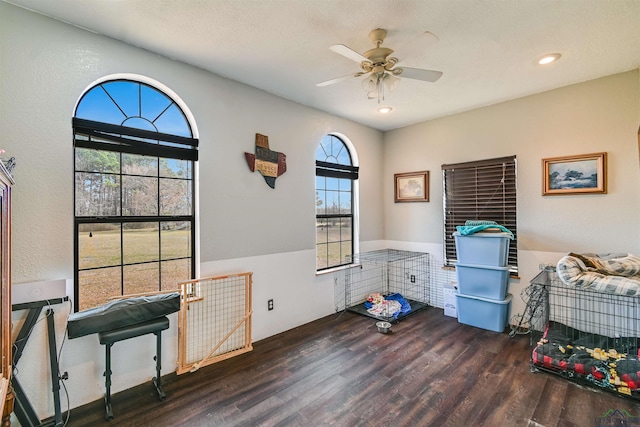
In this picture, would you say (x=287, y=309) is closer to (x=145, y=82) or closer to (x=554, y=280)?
(x=145, y=82)

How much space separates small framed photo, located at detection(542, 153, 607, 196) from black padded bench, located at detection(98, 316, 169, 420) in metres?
4.17

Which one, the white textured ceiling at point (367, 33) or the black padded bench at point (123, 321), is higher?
the white textured ceiling at point (367, 33)

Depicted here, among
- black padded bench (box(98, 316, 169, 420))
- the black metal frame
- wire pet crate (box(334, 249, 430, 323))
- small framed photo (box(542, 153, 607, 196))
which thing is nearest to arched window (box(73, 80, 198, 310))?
the black metal frame

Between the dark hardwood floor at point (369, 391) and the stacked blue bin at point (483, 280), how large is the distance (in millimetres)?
332

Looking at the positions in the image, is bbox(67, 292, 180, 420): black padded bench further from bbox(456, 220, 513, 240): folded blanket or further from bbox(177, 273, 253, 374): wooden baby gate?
bbox(456, 220, 513, 240): folded blanket

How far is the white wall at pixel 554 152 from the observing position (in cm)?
288

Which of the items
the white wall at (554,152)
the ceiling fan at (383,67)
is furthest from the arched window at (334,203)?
the ceiling fan at (383,67)

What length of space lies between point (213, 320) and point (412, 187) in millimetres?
3340

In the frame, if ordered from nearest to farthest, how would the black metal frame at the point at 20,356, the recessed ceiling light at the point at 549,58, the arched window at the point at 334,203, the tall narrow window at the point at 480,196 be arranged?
the black metal frame at the point at 20,356 < the recessed ceiling light at the point at 549,58 < the tall narrow window at the point at 480,196 < the arched window at the point at 334,203

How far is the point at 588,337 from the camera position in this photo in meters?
2.92

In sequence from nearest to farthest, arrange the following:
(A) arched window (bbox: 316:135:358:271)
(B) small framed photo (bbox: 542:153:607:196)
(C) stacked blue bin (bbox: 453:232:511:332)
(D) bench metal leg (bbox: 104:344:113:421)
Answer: (D) bench metal leg (bbox: 104:344:113:421)
(B) small framed photo (bbox: 542:153:607:196)
(C) stacked blue bin (bbox: 453:232:511:332)
(A) arched window (bbox: 316:135:358:271)

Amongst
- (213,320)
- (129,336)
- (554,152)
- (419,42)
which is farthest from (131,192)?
(554,152)

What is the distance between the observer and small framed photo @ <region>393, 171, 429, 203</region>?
4.32 metres

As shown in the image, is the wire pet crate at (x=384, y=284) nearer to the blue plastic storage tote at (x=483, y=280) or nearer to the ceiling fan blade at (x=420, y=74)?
the blue plastic storage tote at (x=483, y=280)
